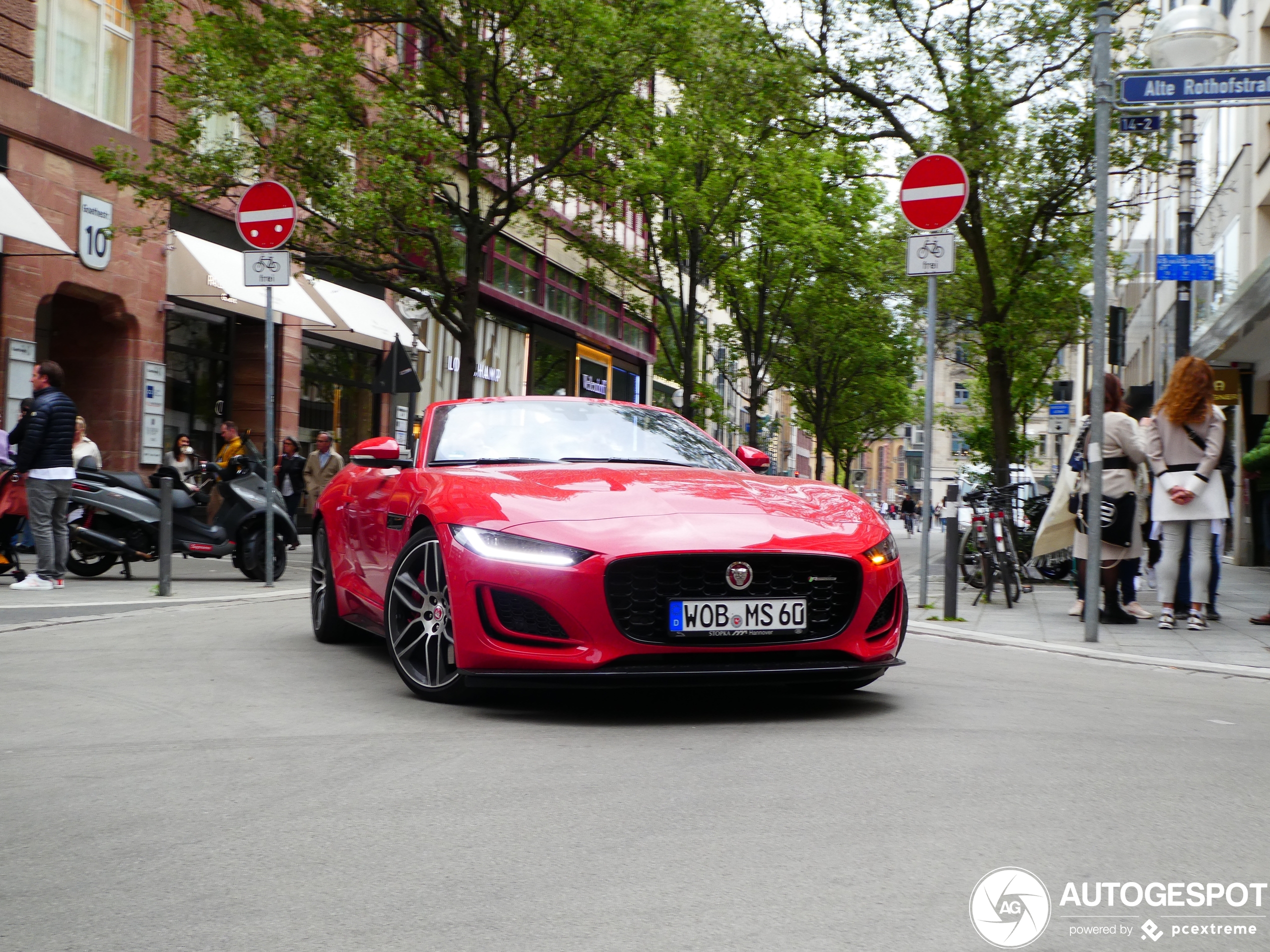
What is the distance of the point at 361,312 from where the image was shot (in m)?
28.0

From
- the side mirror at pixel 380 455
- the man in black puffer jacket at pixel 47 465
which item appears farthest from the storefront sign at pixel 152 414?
the side mirror at pixel 380 455

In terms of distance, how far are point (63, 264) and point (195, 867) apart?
17.0 m

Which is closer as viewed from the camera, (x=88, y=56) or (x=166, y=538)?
(x=166, y=538)

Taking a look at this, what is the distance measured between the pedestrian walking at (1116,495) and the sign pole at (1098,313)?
892 millimetres

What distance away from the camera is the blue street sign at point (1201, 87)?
9914 mm

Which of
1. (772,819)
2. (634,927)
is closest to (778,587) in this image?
(772,819)

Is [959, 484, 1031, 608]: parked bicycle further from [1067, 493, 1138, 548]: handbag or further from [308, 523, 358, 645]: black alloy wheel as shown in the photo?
[308, 523, 358, 645]: black alloy wheel

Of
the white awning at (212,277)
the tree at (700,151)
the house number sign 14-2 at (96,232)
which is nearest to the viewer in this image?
the tree at (700,151)

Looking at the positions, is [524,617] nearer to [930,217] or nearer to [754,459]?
[754,459]

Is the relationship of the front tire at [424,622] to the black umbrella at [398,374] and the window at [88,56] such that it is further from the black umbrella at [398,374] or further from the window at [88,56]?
the window at [88,56]

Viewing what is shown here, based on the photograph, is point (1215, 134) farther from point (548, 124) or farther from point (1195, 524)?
point (1195, 524)

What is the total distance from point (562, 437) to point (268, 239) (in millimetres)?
6819

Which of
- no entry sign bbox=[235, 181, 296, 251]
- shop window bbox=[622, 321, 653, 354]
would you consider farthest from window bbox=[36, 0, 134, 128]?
shop window bbox=[622, 321, 653, 354]

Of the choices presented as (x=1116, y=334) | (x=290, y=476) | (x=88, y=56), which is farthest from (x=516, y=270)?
(x=88, y=56)
